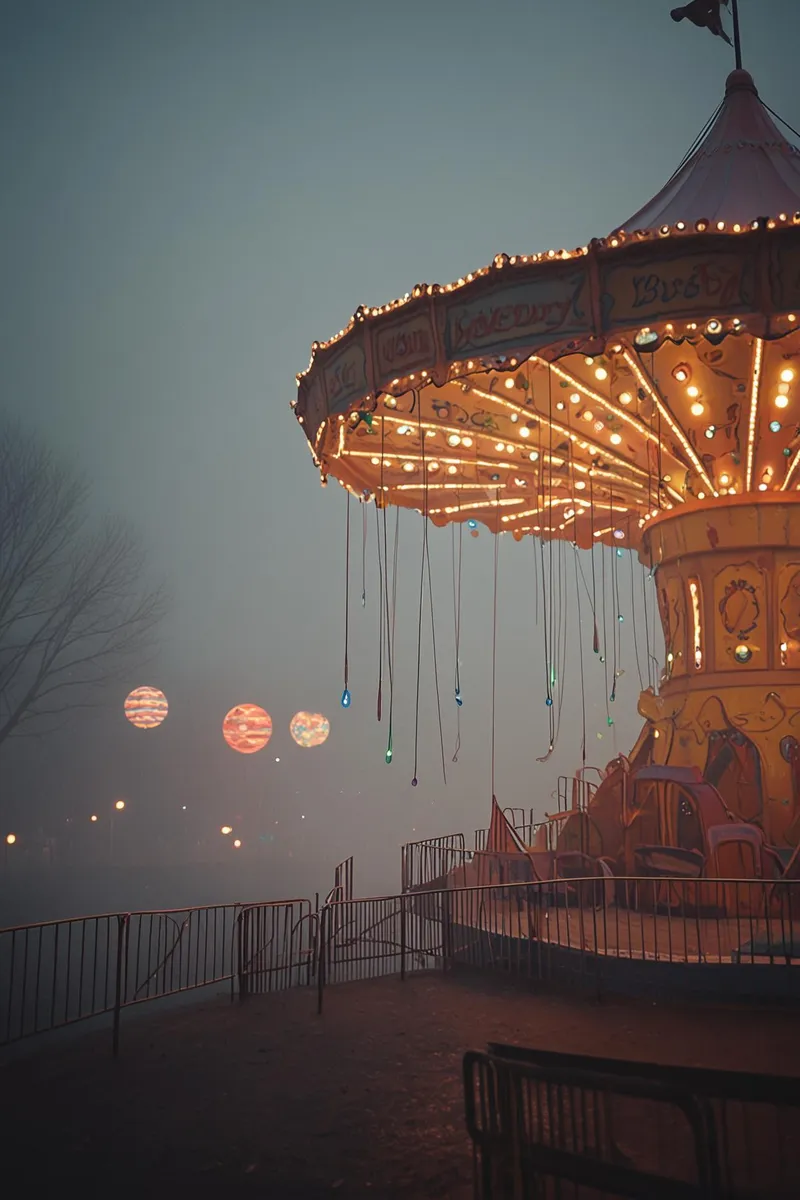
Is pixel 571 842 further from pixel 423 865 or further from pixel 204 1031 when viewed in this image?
pixel 204 1031

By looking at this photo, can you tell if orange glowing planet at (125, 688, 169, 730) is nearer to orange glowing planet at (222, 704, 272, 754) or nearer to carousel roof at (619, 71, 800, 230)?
orange glowing planet at (222, 704, 272, 754)

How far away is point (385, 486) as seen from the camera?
53.4ft

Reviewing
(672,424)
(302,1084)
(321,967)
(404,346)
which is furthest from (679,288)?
(302,1084)

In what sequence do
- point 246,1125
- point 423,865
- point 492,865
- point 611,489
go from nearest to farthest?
1. point 246,1125
2. point 492,865
3. point 423,865
4. point 611,489

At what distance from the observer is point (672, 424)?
13039 millimetres

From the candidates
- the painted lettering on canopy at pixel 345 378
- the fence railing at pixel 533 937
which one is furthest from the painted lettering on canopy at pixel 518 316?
the fence railing at pixel 533 937

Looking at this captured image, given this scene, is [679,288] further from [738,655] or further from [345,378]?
[738,655]

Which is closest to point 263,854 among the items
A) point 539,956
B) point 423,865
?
point 423,865

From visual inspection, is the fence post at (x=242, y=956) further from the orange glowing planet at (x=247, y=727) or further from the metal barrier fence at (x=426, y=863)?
the orange glowing planet at (x=247, y=727)

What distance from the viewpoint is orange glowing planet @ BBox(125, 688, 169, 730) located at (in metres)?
29.2

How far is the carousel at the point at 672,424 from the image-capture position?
962 cm

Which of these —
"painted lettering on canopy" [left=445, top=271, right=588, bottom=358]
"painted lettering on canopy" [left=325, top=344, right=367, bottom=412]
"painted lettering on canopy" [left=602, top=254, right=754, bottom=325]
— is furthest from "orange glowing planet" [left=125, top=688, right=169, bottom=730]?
"painted lettering on canopy" [left=602, top=254, right=754, bottom=325]

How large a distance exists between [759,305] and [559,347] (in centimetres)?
203

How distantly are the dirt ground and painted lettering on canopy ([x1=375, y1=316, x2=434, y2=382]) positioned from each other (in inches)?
273
